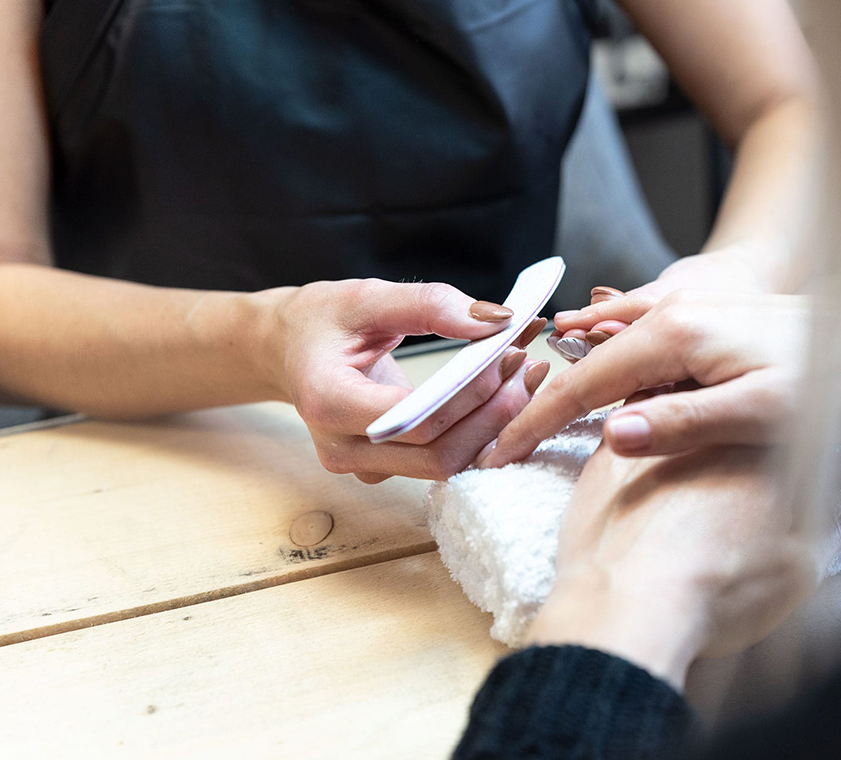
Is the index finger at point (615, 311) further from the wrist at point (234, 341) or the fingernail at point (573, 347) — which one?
the wrist at point (234, 341)

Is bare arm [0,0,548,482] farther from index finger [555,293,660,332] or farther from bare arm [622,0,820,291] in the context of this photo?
bare arm [622,0,820,291]

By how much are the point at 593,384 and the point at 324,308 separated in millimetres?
159

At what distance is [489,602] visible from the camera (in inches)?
13.5

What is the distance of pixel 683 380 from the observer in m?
0.37

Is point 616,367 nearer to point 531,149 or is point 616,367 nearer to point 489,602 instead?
point 489,602

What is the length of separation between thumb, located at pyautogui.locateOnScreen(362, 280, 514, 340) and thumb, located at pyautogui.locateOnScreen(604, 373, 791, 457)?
9 centimetres

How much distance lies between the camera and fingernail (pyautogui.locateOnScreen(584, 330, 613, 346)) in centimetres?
43

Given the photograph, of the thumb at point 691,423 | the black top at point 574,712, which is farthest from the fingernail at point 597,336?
the black top at point 574,712

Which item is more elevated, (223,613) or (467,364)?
(467,364)

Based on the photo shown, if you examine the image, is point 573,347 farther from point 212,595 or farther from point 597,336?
point 212,595


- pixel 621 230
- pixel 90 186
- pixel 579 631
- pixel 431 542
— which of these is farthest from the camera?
pixel 621 230

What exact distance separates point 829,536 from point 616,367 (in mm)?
116

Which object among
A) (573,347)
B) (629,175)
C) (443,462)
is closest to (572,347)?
(573,347)

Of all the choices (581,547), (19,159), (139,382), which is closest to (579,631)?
(581,547)
